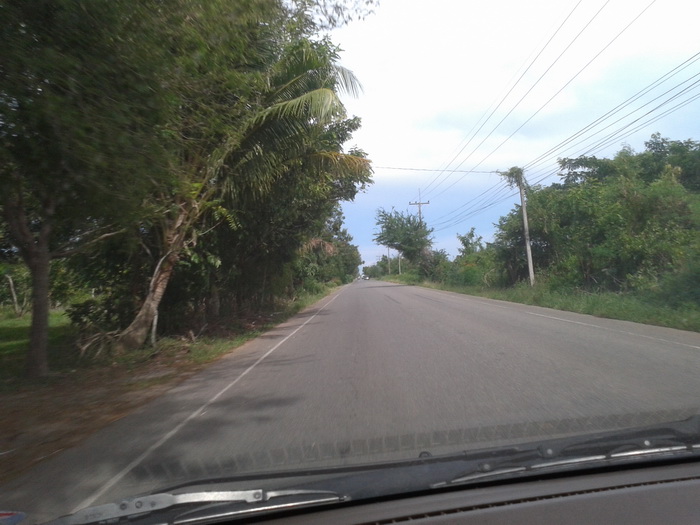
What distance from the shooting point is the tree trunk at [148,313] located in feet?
44.8

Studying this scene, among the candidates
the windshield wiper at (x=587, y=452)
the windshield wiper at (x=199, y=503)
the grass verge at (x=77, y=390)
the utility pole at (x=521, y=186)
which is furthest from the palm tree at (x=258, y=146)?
the utility pole at (x=521, y=186)

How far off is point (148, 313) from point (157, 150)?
272 inches

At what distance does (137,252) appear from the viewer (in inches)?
590

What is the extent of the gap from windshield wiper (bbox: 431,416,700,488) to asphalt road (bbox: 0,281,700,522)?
48.3 inches

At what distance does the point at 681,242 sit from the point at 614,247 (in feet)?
11.2

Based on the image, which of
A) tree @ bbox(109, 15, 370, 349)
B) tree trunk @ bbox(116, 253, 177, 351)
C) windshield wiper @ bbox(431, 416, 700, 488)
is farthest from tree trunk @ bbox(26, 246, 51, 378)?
windshield wiper @ bbox(431, 416, 700, 488)

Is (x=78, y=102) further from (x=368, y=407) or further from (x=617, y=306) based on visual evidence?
(x=617, y=306)

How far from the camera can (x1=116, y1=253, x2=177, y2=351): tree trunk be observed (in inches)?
538

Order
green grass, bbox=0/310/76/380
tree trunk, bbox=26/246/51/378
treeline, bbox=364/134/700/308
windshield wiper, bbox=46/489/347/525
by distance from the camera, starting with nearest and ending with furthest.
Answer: windshield wiper, bbox=46/489/347/525
tree trunk, bbox=26/246/51/378
green grass, bbox=0/310/76/380
treeline, bbox=364/134/700/308

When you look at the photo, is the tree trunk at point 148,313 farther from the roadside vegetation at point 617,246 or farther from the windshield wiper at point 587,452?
the roadside vegetation at point 617,246

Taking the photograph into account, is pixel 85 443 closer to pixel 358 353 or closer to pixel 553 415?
pixel 553 415

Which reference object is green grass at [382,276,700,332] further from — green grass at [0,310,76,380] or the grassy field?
green grass at [0,310,76,380]

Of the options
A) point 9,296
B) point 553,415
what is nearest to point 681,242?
point 553,415

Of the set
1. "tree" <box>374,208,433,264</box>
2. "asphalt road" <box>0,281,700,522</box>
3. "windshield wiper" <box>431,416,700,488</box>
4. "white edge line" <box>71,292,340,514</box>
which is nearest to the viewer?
"windshield wiper" <box>431,416,700,488</box>
